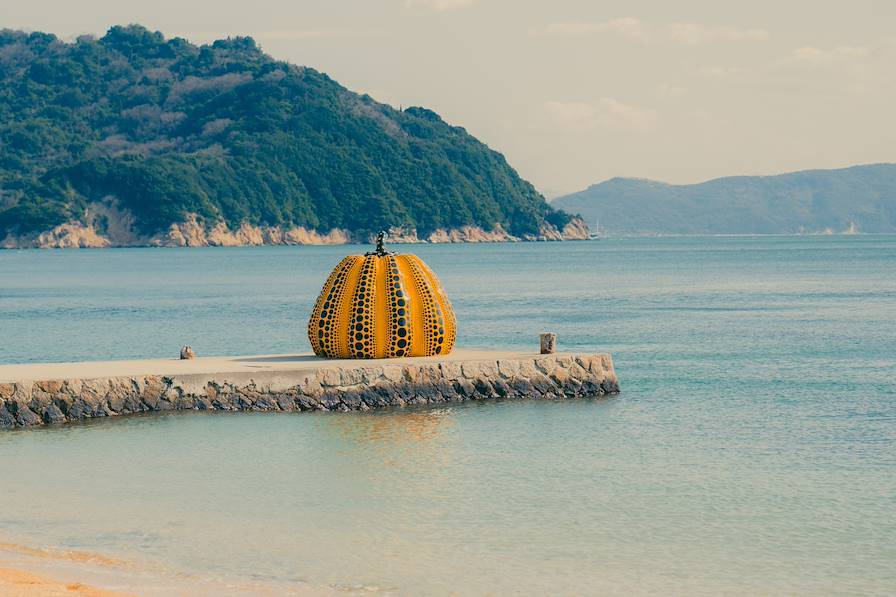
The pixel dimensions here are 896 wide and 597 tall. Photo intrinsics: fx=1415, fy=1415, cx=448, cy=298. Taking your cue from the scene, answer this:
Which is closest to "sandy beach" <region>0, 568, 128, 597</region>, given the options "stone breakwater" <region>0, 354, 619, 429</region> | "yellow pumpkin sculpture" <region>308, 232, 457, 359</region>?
"stone breakwater" <region>0, 354, 619, 429</region>

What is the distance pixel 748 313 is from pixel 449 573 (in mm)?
46276

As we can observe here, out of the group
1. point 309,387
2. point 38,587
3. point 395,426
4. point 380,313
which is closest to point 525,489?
point 395,426

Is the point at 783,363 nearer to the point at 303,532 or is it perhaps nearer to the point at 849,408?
the point at 849,408

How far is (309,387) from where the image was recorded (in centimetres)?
2666

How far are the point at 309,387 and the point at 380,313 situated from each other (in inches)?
114

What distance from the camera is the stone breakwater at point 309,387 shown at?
25.3 metres

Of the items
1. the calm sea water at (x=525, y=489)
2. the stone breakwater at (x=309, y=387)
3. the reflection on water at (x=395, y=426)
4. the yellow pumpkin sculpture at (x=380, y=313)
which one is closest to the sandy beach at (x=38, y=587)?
the calm sea water at (x=525, y=489)

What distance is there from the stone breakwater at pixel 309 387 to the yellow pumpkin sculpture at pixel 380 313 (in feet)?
2.43

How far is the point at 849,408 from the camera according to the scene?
90.7 feet

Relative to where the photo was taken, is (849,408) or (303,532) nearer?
(303,532)

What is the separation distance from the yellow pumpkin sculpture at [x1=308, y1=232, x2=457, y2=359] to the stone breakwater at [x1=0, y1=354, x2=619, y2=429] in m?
0.74

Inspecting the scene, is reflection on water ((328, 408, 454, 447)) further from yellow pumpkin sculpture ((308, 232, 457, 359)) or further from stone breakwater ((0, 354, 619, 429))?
yellow pumpkin sculpture ((308, 232, 457, 359))

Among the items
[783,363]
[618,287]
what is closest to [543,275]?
[618,287]

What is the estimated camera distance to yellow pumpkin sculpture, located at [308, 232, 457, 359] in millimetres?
28859
